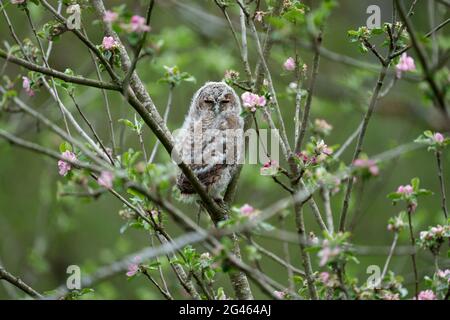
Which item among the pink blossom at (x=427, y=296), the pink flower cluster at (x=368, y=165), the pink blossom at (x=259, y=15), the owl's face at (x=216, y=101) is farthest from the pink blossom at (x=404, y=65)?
the owl's face at (x=216, y=101)

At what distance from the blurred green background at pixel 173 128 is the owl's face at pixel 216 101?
1175 mm

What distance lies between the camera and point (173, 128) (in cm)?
891

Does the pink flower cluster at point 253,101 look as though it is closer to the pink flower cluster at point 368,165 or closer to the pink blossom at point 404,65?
the pink flower cluster at point 368,165

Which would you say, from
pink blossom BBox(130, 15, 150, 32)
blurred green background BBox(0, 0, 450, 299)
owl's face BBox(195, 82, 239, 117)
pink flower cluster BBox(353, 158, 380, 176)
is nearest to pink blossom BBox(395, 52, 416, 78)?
pink flower cluster BBox(353, 158, 380, 176)

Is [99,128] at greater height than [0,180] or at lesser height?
greater

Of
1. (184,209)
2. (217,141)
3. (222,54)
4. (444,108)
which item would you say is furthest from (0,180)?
A: (444,108)

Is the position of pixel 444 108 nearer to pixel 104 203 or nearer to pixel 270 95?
pixel 270 95

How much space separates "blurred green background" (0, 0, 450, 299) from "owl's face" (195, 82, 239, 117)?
1175mm

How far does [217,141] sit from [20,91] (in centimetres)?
483

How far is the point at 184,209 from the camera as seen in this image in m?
8.98

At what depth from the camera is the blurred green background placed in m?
8.02

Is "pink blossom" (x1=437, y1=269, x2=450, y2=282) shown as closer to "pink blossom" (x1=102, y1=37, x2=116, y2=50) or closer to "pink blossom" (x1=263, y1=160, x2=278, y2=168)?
"pink blossom" (x1=263, y1=160, x2=278, y2=168)

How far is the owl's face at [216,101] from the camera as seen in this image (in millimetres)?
6254

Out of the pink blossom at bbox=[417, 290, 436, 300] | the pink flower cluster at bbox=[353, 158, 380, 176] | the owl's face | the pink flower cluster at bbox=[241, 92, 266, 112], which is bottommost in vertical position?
the pink blossom at bbox=[417, 290, 436, 300]
